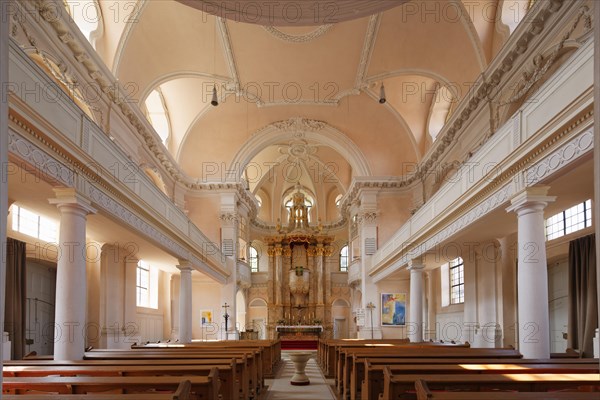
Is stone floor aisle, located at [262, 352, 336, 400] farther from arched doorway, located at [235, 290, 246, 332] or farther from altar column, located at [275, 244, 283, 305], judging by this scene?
arched doorway, located at [235, 290, 246, 332]

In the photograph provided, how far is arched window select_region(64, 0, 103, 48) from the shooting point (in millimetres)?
15734

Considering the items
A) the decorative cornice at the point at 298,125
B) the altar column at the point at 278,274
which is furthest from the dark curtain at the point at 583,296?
the altar column at the point at 278,274

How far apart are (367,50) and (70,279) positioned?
13964 mm

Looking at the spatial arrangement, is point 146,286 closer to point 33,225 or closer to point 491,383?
point 33,225

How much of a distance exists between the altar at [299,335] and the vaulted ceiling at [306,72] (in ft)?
30.1

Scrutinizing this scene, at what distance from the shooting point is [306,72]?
22969 millimetres

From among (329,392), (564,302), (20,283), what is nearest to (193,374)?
(329,392)

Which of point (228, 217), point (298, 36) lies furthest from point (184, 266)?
point (298, 36)

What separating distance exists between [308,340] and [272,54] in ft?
50.8

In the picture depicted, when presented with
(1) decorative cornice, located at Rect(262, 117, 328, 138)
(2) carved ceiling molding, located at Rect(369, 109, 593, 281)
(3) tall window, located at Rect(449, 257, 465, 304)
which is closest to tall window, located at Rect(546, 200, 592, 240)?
(2) carved ceiling molding, located at Rect(369, 109, 593, 281)

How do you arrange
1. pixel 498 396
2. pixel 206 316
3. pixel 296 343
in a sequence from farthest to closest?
1. pixel 296 343
2. pixel 206 316
3. pixel 498 396

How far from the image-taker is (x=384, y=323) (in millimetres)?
27109

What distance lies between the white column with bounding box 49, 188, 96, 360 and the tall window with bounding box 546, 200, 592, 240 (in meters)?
11.0

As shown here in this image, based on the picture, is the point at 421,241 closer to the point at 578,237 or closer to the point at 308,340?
the point at 578,237
